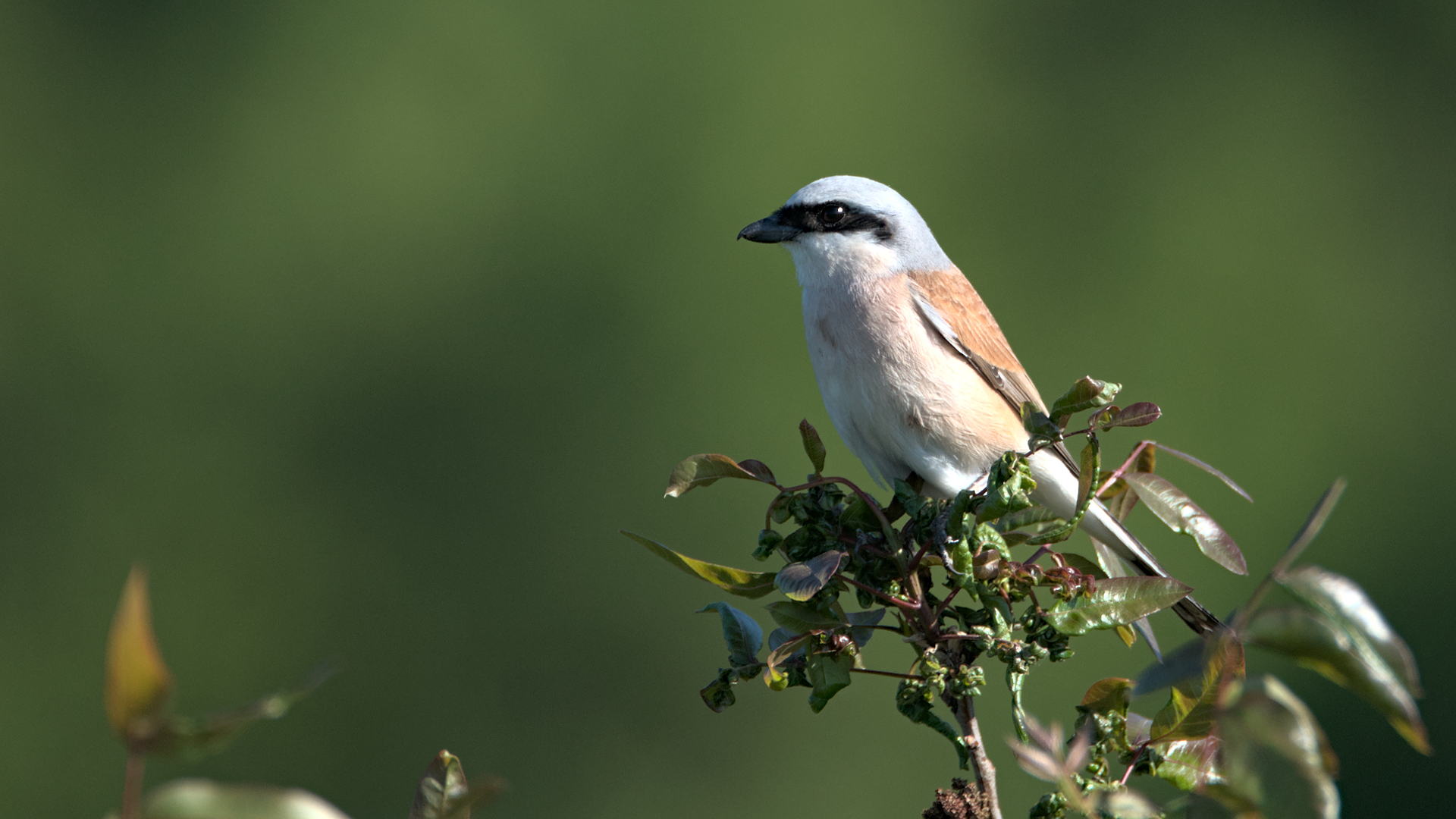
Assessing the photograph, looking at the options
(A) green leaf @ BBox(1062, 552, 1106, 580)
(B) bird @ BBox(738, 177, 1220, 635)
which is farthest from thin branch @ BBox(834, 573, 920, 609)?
(B) bird @ BBox(738, 177, 1220, 635)

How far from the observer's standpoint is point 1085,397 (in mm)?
1562

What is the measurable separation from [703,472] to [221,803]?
3.50 feet

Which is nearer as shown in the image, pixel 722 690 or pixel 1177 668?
pixel 1177 668

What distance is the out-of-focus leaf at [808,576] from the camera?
5.39 ft

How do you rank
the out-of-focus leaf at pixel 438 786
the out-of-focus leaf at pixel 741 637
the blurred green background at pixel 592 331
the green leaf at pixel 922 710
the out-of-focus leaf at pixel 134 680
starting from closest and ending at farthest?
the out-of-focus leaf at pixel 134 680
the out-of-focus leaf at pixel 438 786
the green leaf at pixel 922 710
the out-of-focus leaf at pixel 741 637
the blurred green background at pixel 592 331

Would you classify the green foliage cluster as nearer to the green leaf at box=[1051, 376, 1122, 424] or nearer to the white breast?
the green leaf at box=[1051, 376, 1122, 424]

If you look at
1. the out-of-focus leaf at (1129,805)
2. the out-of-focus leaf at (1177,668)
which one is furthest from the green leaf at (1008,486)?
the out-of-focus leaf at (1177,668)

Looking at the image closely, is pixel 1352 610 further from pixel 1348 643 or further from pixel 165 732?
pixel 165 732

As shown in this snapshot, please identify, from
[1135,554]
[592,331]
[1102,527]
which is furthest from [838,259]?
[592,331]

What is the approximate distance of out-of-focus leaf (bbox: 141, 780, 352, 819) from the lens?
81 centimetres

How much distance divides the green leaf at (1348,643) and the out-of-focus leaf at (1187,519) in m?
0.46

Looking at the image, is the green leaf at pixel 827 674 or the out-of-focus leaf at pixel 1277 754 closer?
the out-of-focus leaf at pixel 1277 754

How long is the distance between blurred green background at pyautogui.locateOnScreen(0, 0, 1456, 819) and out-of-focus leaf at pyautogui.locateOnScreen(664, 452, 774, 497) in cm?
766

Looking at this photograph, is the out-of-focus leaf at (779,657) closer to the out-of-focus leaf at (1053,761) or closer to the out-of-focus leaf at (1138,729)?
the out-of-focus leaf at (1138,729)
